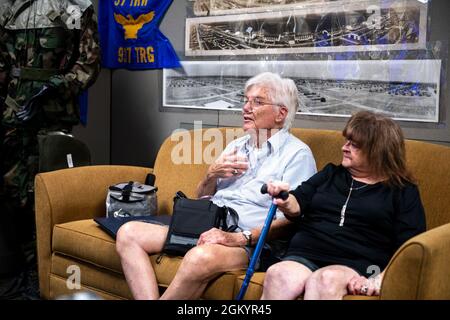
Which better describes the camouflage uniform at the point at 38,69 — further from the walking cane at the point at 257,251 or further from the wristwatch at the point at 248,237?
the walking cane at the point at 257,251

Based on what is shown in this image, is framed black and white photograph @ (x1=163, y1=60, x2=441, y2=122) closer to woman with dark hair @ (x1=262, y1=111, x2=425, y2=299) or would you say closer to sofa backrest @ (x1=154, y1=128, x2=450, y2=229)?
sofa backrest @ (x1=154, y1=128, x2=450, y2=229)

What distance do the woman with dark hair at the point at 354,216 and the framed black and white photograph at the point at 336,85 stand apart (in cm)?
66

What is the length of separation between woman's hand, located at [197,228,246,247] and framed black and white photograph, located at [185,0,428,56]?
1228 millimetres

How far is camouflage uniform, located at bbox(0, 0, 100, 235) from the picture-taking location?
10.9 ft

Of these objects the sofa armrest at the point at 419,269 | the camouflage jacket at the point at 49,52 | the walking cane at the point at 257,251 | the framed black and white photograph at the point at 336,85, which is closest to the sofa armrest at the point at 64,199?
the camouflage jacket at the point at 49,52

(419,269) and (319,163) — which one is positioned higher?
(319,163)

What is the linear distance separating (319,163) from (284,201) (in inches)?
20.9

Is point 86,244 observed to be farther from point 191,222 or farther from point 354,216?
point 354,216

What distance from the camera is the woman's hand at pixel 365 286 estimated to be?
1.79 m

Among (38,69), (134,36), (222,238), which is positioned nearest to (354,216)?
(222,238)

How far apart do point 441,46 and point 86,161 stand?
2.11 meters

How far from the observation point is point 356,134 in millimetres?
2066

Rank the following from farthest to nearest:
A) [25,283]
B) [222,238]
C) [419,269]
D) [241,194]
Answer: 1. [25,283]
2. [241,194]
3. [222,238]
4. [419,269]

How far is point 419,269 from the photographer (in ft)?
5.29
